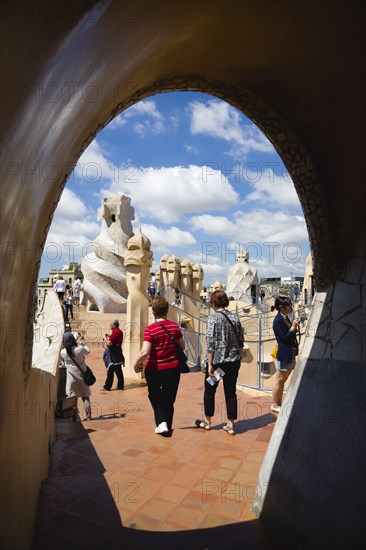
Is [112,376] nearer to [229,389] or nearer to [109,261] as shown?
[229,389]

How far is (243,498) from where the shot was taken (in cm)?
308

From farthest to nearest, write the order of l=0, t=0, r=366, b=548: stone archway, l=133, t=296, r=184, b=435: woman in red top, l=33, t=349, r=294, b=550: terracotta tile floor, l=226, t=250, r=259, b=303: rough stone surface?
l=226, t=250, r=259, b=303: rough stone surface
l=133, t=296, r=184, b=435: woman in red top
l=33, t=349, r=294, b=550: terracotta tile floor
l=0, t=0, r=366, b=548: stone archway

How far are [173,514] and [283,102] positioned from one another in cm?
313

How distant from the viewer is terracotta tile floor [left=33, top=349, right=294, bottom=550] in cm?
258

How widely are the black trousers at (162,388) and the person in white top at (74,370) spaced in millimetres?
1765

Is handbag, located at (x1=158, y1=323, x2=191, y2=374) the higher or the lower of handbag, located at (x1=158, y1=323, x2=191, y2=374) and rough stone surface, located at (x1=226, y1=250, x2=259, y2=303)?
the lower

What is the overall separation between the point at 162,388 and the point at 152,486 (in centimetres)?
90

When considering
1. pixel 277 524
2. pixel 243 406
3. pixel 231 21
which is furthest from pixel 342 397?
pixel 243 406

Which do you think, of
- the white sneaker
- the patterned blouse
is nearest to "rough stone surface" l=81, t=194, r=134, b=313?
the patterned blouse

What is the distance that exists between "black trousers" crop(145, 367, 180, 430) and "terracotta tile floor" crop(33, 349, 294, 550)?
0.44 meters

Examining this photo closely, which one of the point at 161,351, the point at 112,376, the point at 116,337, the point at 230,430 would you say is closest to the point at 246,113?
the point at 161,351

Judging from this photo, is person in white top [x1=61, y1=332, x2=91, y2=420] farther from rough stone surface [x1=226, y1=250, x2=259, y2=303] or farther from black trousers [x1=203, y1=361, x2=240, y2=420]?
rough stone surface [x1=226, y1=250, x2=259, y2=303]

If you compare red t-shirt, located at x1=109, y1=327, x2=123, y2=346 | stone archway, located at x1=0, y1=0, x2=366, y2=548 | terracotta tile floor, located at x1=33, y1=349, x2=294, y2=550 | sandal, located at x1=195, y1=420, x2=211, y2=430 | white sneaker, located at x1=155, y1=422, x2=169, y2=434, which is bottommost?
terracotta tile floor, located at x1=33, y1=349, x2=294, y2=550

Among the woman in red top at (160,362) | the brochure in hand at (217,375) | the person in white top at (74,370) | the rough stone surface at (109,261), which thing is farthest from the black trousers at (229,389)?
the rough stone surface at (109,261)
